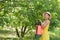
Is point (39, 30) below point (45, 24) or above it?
below

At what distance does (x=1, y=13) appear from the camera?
38.1 feet

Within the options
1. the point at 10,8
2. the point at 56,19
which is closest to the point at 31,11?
the point at 10,8

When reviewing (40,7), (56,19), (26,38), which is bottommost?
(26,38)

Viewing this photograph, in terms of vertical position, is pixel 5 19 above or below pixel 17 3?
below

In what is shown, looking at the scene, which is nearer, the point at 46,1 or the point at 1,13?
the point at 46,1

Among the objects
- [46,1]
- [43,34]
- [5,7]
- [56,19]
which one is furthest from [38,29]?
[56,19]

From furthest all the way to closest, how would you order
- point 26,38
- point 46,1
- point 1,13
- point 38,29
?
point 26,38, point 1,13, point 46,1, point 38,29

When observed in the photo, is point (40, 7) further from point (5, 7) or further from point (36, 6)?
point (5, 7)

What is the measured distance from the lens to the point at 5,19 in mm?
10898

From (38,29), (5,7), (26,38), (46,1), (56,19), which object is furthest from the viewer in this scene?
(26,38)

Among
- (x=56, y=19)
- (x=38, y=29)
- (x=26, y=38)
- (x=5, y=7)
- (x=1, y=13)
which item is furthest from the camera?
(x=26, y=38)

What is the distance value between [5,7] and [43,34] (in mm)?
4465

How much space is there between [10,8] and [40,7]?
1447 mm

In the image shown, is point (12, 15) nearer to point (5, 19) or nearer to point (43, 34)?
point (5, 19)
